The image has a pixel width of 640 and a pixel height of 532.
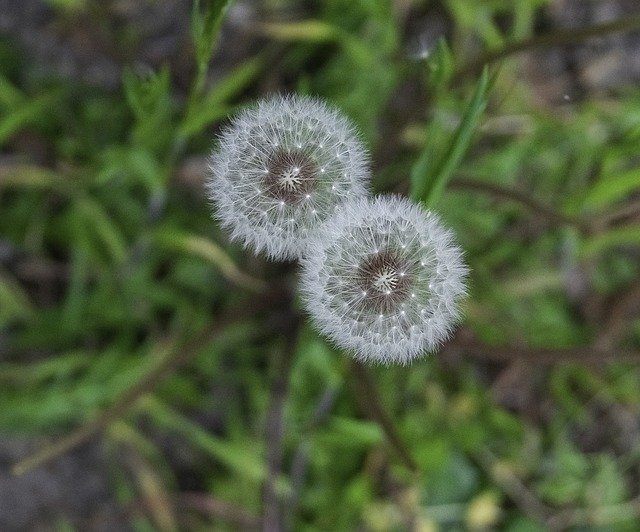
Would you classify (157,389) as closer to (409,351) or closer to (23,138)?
(23,138)

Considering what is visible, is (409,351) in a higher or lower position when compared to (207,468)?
lower

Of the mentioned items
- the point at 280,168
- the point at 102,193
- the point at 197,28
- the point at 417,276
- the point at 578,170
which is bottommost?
the point at 417,276

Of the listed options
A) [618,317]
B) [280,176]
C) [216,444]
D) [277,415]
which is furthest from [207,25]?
[618,317]

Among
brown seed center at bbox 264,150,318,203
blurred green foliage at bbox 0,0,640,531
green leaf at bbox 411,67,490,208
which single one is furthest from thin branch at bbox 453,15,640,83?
brown seed center at bbox 264,150,318,203

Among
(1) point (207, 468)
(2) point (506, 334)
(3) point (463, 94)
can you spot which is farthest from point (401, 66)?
(1) point (207, 468)

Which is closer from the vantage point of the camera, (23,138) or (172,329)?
(23,138)

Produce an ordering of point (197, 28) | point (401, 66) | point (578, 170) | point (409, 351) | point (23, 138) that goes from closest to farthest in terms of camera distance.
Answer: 1. point (409, 351)
2. point (197, 28)
3. point (23, 138)
4. point (401, 66)
5. point (578, 170)

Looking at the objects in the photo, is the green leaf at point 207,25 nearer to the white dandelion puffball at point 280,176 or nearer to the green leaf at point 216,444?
the white dandelion puffball at point 280,176
